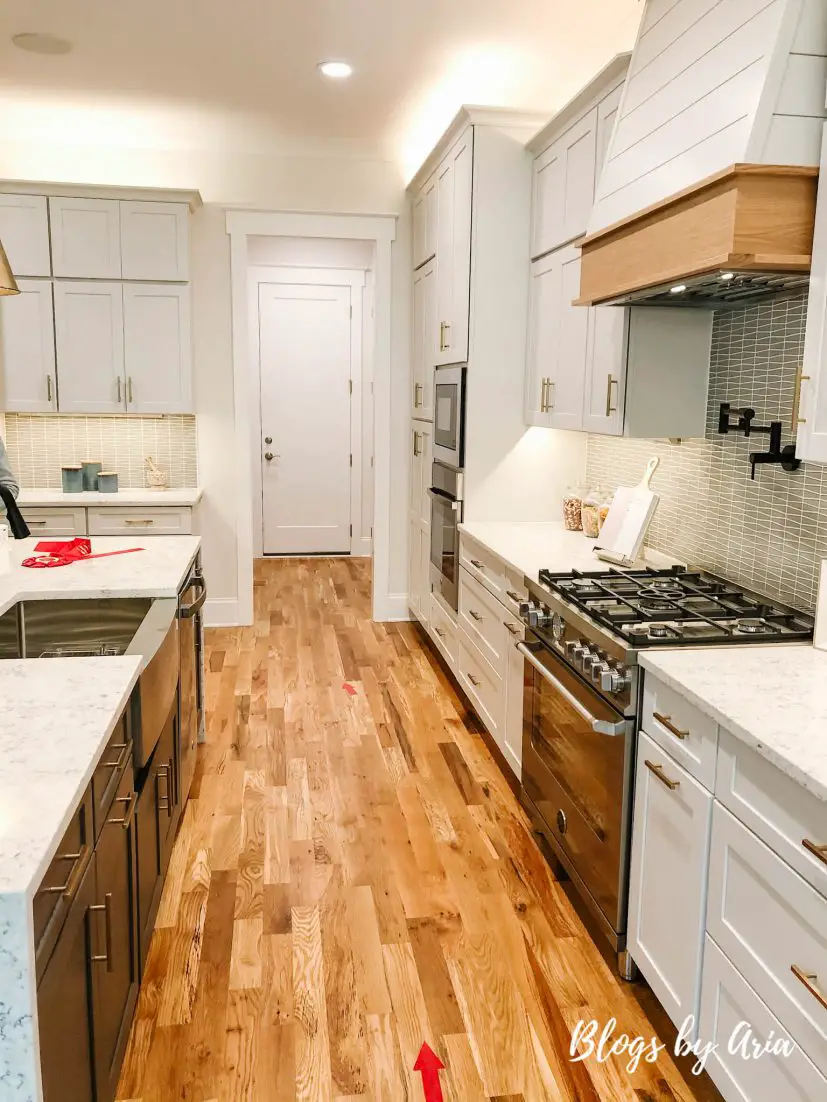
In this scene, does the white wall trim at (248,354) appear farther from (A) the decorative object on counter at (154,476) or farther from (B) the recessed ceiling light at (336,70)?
(B) the recessed ceiling light at (336,70)

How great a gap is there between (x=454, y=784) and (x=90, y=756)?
2167 mm

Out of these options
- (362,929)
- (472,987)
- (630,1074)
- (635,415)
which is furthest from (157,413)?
(630,1074)

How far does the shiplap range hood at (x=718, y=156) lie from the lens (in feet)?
6.38

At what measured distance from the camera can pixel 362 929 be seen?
2.53m

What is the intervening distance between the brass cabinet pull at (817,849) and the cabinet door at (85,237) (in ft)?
15.4

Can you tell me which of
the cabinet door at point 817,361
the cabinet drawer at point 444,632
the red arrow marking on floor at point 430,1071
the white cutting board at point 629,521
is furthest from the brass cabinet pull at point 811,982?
the cabinet drawer at point 444,632

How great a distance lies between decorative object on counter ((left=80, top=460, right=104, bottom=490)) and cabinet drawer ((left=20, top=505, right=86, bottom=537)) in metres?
0.34

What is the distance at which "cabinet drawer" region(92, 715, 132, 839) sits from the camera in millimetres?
1614

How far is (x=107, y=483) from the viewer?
5.18 m

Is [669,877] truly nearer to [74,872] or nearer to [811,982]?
[811,982]

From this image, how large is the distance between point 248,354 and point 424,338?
119 centimetres

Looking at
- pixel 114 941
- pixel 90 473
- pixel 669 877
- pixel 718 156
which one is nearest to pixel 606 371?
pixel 718 156

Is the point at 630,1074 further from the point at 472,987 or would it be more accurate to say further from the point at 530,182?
the point at 530,182

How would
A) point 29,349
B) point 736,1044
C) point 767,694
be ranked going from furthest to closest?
point 29,349, point 767,694, point 736,1044
